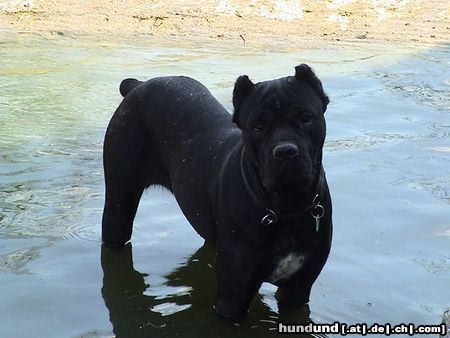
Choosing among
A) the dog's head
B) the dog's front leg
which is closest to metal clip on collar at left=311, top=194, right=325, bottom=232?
the dog's head

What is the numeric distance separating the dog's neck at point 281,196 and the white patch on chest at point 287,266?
252 mm

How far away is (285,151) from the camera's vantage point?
13.4 feet

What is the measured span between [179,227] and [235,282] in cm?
182

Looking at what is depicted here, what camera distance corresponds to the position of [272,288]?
5.45m

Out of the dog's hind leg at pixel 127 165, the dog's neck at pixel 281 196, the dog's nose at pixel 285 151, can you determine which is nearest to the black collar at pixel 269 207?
the dog's neck at pixel 281 196

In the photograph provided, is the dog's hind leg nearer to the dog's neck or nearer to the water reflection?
the water reflection

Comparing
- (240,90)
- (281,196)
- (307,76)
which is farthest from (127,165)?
(307,76)

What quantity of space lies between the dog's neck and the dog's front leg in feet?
0.94

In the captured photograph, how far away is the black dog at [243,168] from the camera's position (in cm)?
427

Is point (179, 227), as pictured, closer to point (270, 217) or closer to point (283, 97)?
point (270, 217)

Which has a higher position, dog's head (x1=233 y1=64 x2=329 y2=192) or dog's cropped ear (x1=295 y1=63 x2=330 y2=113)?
dog's cropped ear (x1=295 y1=63 x2=330 y2=113)

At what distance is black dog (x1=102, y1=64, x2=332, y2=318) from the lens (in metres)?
4.27

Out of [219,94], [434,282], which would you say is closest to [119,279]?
[434,282]

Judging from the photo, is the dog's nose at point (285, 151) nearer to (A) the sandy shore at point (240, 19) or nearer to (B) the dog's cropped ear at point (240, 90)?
(B) the dog's cropped ear at point (240, 90)
